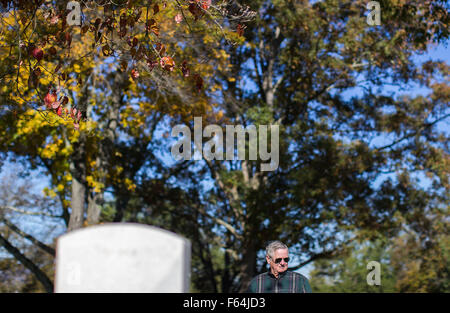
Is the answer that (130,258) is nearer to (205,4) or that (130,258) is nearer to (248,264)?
(205,4)

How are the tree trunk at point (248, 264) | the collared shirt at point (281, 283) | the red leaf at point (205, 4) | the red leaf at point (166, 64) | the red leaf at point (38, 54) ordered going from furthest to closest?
the tree trunk at point (248, 264) < the red leaf at point (166, 64) < the red leaf at point (205, 4) < the red leaf at point (38, 54) < the collared shirt at point (281, 283)

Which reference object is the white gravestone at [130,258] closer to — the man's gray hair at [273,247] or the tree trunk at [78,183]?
the man's gray hair at [273,247]

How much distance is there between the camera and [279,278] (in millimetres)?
4297

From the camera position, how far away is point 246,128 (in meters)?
16.8

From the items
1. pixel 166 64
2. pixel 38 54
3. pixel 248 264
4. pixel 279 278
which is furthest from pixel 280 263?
pixel 248 264

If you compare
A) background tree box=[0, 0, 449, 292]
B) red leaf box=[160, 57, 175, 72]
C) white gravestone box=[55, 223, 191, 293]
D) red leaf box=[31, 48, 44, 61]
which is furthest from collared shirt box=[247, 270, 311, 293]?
background tree box=[0, 0, 449, 292]

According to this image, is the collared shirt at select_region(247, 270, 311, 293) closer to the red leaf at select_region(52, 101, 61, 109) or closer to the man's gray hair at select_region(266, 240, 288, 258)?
the man's gray hair at select_region(266, 240, 288, 258)

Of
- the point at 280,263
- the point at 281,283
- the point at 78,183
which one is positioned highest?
the point at 78,183

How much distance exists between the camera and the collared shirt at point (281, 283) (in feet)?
13.6

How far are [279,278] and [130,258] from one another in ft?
6.74

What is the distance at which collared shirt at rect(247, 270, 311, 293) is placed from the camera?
416 cm

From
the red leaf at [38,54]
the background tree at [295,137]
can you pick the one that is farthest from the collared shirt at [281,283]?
the background tree at [295,137]

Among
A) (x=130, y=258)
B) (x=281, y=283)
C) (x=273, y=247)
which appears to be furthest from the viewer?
(x=273, y=247)

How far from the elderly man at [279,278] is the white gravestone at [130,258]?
185 cm
